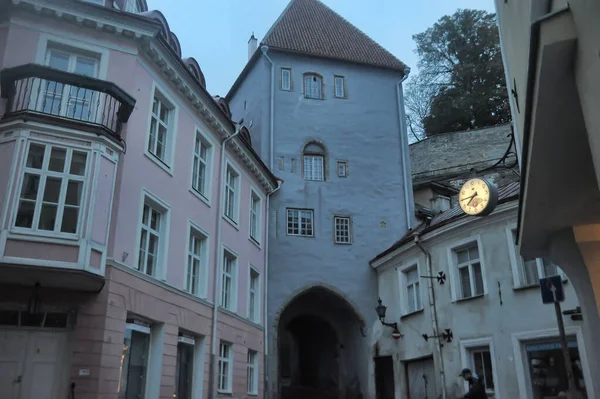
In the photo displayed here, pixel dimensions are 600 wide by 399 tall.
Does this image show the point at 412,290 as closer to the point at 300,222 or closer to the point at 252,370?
the point at 300,222

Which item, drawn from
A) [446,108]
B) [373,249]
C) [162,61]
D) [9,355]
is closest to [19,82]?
[162,61]

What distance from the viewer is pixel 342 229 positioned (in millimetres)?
23469

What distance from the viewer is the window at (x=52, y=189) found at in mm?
9758

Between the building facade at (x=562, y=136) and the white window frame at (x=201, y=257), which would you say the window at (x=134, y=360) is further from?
the building facade at (x=562, y=136)

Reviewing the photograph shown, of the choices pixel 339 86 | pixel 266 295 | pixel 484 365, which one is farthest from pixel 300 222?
pixel 484 365

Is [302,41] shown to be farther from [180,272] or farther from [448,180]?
[180,272]

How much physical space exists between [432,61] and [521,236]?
3708 cm

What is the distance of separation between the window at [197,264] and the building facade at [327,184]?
6.84 m

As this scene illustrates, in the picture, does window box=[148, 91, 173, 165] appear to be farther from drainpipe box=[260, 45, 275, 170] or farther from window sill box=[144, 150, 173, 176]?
drainpipe box=[260, 45, 275, 170]

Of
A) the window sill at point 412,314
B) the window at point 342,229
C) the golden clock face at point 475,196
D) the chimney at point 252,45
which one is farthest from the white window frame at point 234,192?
the chimney at point 252,45

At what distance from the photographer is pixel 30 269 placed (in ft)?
30.5

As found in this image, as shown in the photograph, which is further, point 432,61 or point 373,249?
point 432,61

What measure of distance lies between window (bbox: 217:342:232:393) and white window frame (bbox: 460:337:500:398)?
22.1 feet

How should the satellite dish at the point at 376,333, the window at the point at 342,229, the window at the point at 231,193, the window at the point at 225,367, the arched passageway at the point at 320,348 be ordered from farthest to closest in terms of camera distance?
the window at the point at 342,229 < the arched passageway at the point at 320,348 < the satellite dish at the point at 376,333 < the window at the point at 231,193 < the window at the point at 225,367
